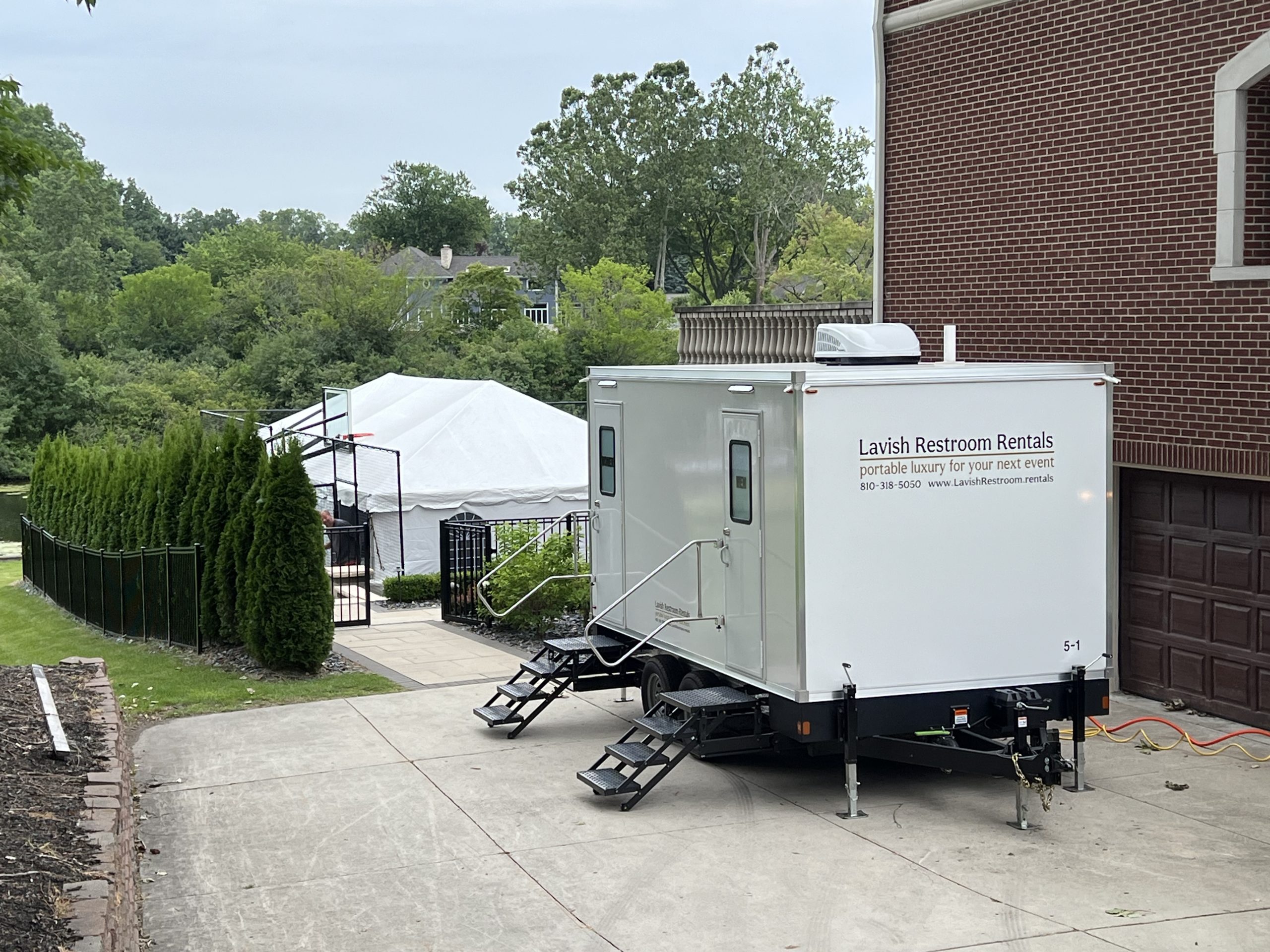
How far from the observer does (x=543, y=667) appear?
12.0 meters

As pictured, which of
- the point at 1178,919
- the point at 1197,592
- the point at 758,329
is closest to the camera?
the point at 1178,919

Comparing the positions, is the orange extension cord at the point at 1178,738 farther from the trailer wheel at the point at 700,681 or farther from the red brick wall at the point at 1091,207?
the trailer wheel at the point at 700,681

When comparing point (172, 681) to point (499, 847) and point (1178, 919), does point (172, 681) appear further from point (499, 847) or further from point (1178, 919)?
point (1178, 919)

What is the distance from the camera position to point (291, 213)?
170 m

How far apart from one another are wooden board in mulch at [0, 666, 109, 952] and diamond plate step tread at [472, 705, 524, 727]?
9.96ft

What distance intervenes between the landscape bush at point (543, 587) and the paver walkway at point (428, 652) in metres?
0.52

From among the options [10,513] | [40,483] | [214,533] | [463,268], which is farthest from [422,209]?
[214,533]

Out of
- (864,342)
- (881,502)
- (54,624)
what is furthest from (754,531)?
(54,624)

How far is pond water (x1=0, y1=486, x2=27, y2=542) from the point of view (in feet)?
131

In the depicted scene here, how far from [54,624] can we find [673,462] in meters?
13.2

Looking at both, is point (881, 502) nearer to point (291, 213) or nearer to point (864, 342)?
point (864, 342)

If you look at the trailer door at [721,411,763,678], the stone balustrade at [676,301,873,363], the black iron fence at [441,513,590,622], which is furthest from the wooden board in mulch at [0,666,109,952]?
the stone balustrade at [676,301,873,363]

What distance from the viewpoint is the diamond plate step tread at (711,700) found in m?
9.66

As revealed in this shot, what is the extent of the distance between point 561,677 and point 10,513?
39805 millimetres
